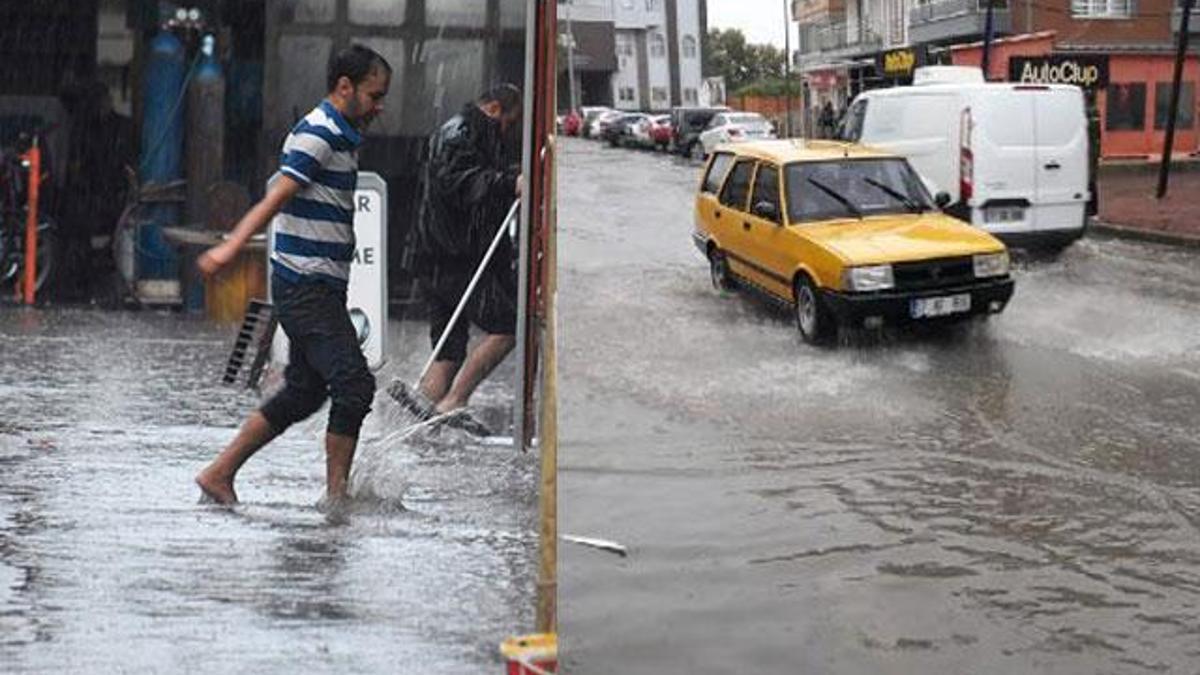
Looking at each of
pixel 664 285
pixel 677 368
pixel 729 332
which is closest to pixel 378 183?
pixel 677 368

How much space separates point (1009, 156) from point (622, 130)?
1139 inches

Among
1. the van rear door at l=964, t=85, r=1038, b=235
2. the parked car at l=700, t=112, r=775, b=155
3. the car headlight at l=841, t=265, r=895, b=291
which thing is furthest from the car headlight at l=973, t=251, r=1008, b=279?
the parked car at l=700, t=112, r=775, b=155

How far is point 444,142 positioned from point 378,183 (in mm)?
478

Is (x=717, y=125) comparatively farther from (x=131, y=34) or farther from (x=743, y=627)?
(x=743, y=627)

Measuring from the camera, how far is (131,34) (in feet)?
42.3

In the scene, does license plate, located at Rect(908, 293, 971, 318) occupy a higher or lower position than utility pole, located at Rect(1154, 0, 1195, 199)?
lower

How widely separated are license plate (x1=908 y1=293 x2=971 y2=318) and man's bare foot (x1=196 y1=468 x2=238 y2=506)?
7.48 m

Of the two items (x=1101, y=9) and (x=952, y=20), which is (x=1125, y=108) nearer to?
(x=1101, y=9)

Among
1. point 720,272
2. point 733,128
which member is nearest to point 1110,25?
point 733,128

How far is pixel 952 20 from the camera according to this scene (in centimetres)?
4881

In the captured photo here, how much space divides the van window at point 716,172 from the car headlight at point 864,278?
3462 millimetres

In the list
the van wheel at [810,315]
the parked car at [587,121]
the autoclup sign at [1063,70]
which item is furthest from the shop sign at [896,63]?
the van wheel at [810,315]

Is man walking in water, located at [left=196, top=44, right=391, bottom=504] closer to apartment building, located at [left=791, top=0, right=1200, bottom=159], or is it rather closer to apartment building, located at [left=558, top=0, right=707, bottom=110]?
apartment building, located at [left=558, top=0, right=707, bottom=110]

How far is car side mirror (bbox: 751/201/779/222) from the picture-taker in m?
14.2
